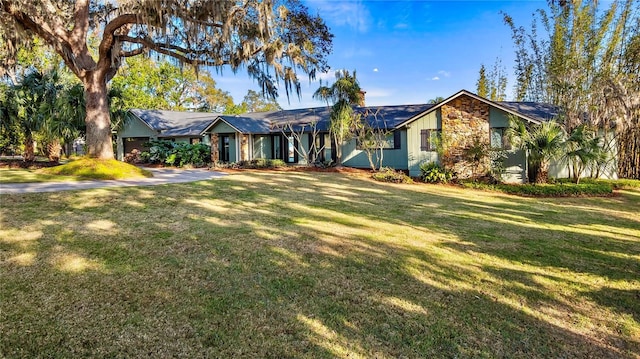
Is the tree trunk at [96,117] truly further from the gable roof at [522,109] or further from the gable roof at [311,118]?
the gable roof at [522,109]

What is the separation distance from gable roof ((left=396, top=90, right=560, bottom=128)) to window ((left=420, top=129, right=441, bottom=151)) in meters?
0.85

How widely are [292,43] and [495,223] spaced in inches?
380

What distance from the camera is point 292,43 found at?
13531 millimetres

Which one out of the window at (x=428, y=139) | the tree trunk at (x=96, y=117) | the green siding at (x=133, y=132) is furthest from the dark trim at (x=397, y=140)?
the green siding at (x=133, y=132)

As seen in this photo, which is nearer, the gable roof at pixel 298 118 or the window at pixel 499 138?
the window at pixel 499 138

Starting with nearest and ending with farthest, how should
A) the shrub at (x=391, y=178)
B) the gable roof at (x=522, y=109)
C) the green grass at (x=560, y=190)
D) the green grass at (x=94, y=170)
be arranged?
the green grass at (x=94, y=170) → the green grass at (x=560, y=190) → the shrub at (x=391, y=178) → the gable roof at (x=522, y=109)

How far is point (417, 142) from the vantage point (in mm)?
17078

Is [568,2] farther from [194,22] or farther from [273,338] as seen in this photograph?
[273,338]

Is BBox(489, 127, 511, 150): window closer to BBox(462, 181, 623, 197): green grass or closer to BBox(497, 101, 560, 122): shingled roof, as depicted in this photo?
BBox(497, 101, 560, 122): shingled roof

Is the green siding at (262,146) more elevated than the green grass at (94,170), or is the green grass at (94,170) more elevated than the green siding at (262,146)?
the green siding at (262,146)

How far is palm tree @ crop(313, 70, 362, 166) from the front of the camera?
17547mm

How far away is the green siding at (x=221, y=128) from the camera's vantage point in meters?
21.3

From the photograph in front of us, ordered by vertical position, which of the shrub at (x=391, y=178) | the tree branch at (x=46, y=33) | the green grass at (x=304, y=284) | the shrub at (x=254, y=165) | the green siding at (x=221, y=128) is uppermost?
the tree branch at (x=46, y=33)

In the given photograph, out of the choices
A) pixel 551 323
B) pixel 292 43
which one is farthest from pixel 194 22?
pixel 551 323
